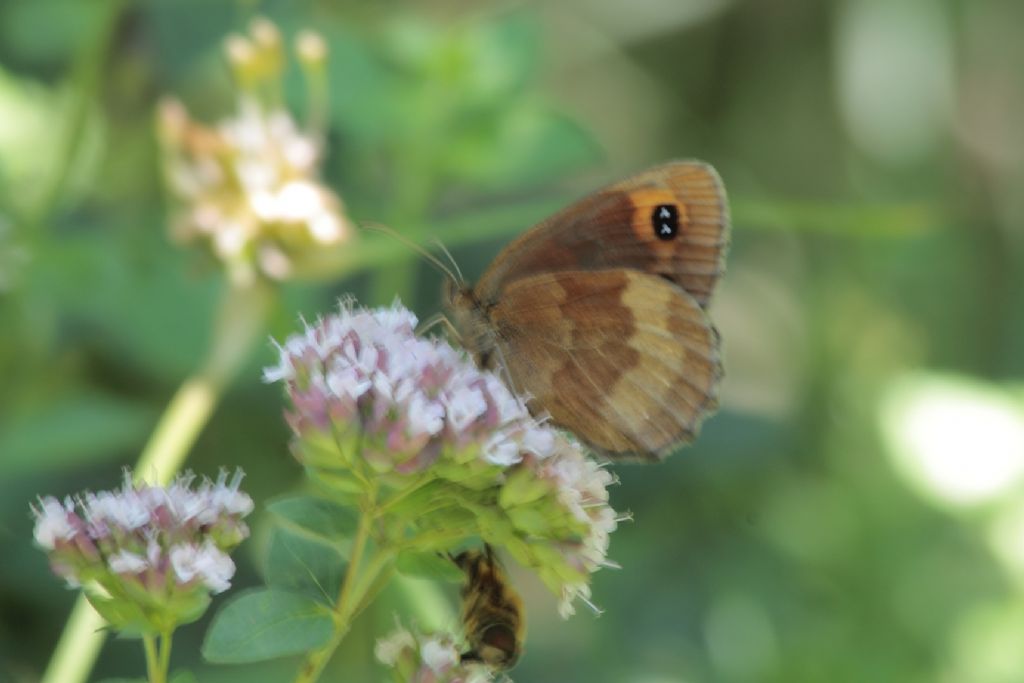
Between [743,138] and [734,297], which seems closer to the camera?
[734,297]

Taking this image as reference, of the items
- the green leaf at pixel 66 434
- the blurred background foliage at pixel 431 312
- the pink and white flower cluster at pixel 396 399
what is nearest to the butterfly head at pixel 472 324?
the pink and white flower cluster at pixel 396 399

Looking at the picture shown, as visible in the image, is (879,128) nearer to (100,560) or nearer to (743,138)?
(743,138)

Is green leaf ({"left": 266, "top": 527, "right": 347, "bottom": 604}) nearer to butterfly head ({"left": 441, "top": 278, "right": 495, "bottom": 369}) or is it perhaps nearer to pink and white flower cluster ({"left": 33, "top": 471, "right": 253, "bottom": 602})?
pink and white flower cluster ({"left": 33, "top": 471, "right": 253, "bottom": 602})

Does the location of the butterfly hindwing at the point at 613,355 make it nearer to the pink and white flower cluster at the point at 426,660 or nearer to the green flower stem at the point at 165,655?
the pink and white flower cluster at the point at 426,660

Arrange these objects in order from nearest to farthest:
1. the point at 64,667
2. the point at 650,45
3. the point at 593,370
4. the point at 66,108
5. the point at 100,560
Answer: the point at 100,560 → the point at 64,667 → the point at 593,370 → the point at 66,108 → the point at 650,45

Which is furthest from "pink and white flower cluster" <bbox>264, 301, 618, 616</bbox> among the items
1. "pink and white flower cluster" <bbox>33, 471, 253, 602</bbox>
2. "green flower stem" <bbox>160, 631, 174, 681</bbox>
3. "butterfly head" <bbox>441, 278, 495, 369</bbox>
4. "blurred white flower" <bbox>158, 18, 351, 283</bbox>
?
"blurred white flower" <bbox>158, 18, 351, 283</bbox>

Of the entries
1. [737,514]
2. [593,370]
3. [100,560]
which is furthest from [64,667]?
[737,514]

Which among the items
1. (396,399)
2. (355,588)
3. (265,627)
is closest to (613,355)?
(396,399)
